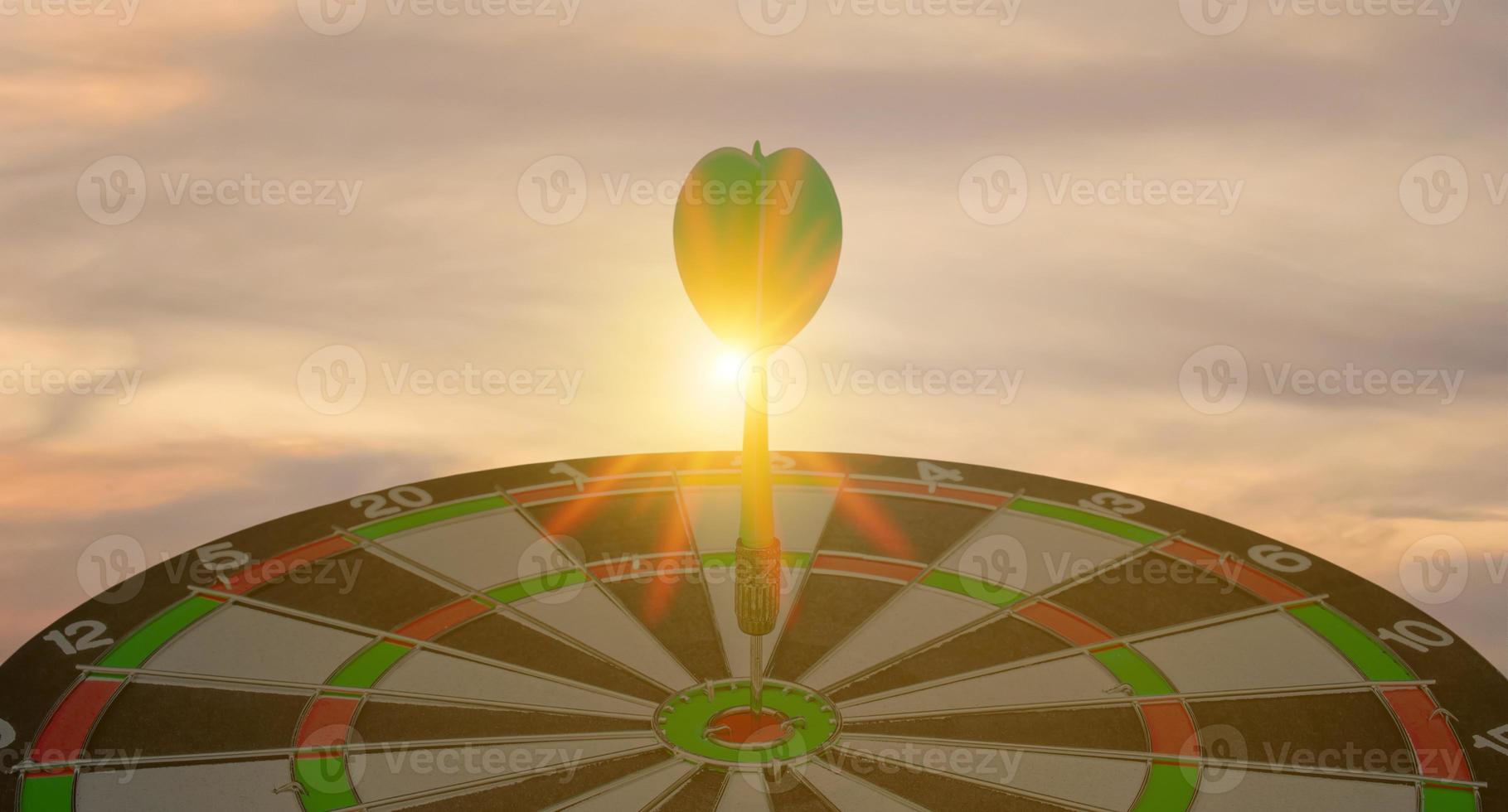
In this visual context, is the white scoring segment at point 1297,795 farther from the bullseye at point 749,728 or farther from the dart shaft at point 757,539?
the dart shaft at point 757,539

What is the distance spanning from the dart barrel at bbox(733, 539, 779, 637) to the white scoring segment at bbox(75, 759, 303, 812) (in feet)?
8.55

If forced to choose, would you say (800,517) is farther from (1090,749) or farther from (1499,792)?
(1499,792)

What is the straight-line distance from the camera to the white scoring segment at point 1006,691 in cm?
909

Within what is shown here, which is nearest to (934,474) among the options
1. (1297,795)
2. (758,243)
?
(1297,795)

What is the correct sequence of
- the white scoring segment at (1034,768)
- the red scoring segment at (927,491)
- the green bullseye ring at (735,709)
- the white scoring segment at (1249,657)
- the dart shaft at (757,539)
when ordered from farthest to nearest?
the red scoring segment at (927,491) → the white scoring segment at (1249,657) → the green bullseye ring at (735,709) → the dart shaft at (757,539) → the white scoring segment at (1034,768)

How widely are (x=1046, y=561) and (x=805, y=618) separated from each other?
191cm

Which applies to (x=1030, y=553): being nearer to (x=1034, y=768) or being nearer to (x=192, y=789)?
(x=1034, y=768)

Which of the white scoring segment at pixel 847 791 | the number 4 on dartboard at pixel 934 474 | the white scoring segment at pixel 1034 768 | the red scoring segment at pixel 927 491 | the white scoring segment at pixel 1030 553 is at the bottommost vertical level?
the white scoring segment at pixel 847 791

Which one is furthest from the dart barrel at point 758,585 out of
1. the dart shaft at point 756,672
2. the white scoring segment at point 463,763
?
the white scoring segment at point 463,763

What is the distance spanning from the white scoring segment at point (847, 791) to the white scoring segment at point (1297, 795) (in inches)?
63.8

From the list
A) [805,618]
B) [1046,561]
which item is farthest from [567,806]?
[1046,561]

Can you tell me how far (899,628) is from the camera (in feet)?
33.1

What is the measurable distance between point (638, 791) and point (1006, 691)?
2.48 m

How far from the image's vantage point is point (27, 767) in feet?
27.1
